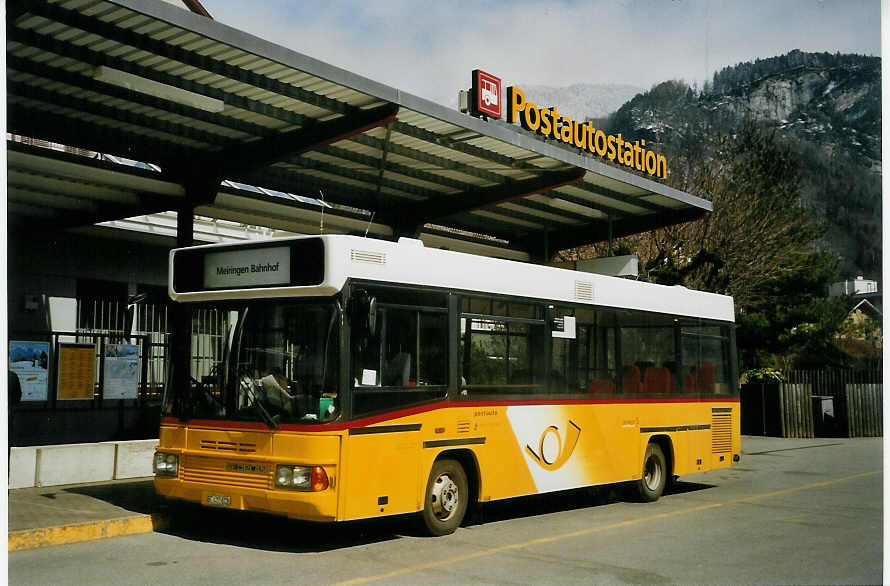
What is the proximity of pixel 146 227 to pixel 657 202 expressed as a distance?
10.3m

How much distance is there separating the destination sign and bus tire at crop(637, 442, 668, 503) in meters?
6.28

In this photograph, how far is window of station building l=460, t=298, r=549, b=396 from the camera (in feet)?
32.3

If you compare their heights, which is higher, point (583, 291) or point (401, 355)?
point (583, 291)

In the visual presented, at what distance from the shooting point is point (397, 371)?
898cm

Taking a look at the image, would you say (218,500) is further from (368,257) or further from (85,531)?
(368,257)

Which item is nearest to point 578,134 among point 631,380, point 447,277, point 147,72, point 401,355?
point 631,380

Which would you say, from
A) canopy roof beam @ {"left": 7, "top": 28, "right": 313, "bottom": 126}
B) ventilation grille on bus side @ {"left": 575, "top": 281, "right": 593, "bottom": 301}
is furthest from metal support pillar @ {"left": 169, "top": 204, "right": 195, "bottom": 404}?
ventilation grille on bus side @ {"left": 575, "top": 281, "right": 593, "bottom": 301}

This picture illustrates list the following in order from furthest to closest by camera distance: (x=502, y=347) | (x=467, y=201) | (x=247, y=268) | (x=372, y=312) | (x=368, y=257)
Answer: (x=467, y=201) < (x=502, y=347) < (x=247, y=268) < (x=368, y=257) < (x=372, y=312)

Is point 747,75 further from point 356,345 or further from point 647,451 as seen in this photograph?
point 356,345

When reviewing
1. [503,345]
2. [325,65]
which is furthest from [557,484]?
[325,65]

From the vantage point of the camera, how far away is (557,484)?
10984mm

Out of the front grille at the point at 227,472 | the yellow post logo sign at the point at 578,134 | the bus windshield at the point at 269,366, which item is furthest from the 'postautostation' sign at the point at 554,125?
the front grille at the point at 227,472

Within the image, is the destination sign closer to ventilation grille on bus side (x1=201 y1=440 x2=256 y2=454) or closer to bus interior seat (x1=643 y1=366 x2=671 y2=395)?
ventilation grille on bus side (x1=201 y1=440 x2=256 y2=454)

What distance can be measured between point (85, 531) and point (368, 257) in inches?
152
